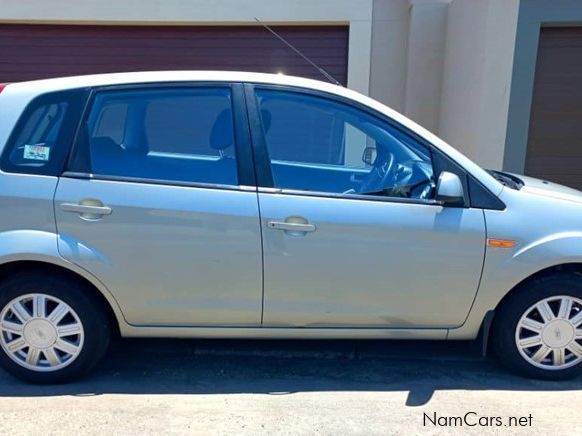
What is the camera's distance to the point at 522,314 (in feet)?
9.17

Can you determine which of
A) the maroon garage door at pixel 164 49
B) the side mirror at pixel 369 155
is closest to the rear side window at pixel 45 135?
the side mirror at pixel 369 155

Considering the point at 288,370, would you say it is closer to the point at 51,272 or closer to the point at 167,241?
the point at 167,241

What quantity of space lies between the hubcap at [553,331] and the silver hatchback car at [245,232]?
0.04 feet

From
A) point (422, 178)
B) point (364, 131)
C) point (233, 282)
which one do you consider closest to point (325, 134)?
point (364, 131)

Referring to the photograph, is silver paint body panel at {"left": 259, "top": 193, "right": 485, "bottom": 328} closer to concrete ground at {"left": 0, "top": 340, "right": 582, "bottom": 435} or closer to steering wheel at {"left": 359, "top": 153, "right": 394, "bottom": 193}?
steering wheel at {"left": 359, "top": 153, "right": 394, "bottom": 193}

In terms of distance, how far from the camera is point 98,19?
6805 millimetres

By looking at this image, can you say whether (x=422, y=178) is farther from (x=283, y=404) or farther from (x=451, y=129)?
(x=451, y=129)

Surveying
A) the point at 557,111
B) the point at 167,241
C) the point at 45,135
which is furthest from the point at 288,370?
the point at 557,111

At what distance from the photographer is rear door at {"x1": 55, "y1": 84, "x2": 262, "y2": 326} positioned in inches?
104

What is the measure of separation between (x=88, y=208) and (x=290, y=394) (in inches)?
60.7

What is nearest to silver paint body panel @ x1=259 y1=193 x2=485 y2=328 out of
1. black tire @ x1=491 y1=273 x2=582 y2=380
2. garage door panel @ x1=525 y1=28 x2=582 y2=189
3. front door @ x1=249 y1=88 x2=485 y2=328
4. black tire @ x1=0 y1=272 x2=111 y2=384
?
front door @ x1=249 y1=88 x2=485 y2=328

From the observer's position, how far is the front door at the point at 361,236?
105 inches

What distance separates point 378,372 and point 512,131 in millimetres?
3945

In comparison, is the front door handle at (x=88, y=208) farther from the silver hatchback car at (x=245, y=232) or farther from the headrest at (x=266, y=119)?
the headrest at (x=266, y=119)
